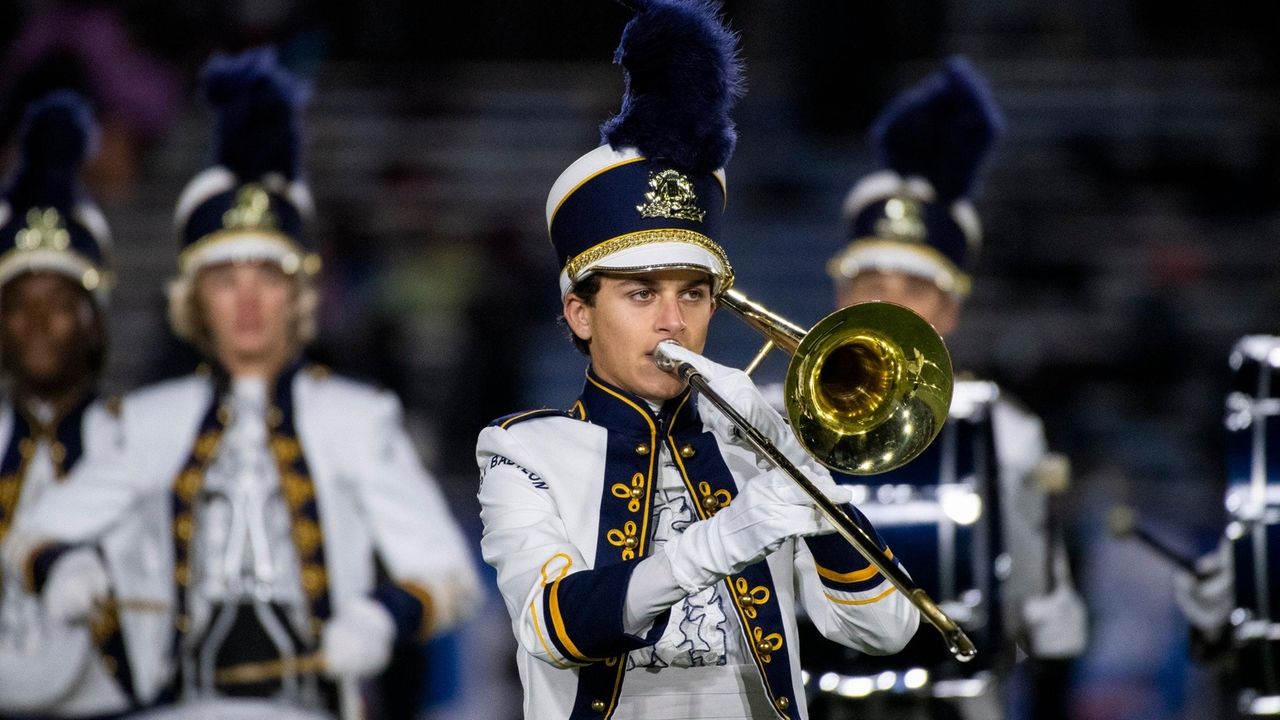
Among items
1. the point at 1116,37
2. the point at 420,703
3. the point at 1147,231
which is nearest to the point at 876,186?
the point at 420,703

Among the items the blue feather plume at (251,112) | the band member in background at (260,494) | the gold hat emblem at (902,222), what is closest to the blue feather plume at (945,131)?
the gold hat emblem at (902,222)

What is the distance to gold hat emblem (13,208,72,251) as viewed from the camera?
6609 mm

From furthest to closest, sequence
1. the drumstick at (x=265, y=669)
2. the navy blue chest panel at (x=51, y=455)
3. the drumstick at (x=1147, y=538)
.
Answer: the navy blue chest panel at (x=51, y=455) < the drumstick at (x=265, y=669) < the drumstick at (x=1147, y=538)

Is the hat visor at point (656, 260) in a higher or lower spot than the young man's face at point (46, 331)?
lower

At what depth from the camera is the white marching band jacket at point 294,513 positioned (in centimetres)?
590

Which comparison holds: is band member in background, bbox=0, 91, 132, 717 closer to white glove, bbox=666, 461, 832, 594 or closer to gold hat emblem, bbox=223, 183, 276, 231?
gold hat emblem, bbox=223, 183, 276, 231

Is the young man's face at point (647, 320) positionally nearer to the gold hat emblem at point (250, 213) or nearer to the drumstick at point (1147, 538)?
the drumstick at point (1147, 538)

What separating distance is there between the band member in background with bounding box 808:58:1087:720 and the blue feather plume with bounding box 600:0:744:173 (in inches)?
84.8

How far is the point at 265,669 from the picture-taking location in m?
5.80

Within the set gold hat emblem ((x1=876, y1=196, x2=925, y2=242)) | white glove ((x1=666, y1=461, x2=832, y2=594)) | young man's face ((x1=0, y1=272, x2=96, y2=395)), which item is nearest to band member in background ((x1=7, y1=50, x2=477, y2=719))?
young man's face ((x1=0, y1=272, x2=96, y2=395))

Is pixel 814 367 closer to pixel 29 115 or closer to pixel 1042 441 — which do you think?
pixel 1042 441

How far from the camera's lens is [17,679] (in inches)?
243

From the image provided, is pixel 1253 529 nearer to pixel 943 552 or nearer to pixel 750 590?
pixel 943 552

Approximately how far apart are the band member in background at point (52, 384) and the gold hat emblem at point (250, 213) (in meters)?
0.84
